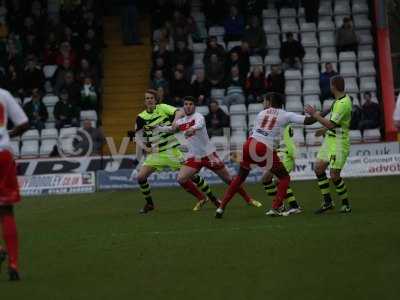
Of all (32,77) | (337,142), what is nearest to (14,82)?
(32,77)

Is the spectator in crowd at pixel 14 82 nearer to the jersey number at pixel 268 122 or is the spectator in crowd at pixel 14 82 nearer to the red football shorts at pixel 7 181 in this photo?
the jersey number at pixel 268 122

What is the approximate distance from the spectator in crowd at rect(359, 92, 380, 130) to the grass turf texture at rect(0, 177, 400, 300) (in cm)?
796

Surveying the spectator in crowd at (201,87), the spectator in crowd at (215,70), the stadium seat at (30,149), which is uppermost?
the spectator in crowd at (215,70)

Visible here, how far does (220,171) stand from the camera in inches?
699

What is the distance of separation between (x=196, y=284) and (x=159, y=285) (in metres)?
0.36

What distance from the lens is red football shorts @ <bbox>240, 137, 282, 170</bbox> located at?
15547mm

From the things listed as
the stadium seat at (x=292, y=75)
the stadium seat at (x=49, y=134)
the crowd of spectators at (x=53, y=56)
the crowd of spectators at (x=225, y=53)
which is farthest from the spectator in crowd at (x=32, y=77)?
the stadium seat at (x=292, y=75)

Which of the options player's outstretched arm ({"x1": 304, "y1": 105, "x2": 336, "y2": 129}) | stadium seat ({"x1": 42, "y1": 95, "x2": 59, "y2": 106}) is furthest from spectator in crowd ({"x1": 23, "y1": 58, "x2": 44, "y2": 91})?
player's outstretched arm ({"x1": 304, "y1": 105, "x2": 336, "y2": 129})

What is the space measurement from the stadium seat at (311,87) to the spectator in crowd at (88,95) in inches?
231

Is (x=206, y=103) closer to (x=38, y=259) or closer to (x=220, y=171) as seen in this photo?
(x=220, y=171)

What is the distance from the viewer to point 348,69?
2841cm

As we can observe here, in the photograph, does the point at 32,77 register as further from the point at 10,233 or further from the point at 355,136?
the point at 10,233

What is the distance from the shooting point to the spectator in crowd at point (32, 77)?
2845 cm

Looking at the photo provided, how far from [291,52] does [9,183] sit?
18.9 meters
